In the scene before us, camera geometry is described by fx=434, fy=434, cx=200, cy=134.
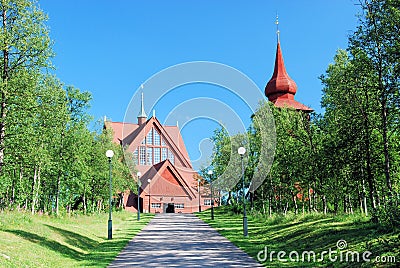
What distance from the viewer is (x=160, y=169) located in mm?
52594

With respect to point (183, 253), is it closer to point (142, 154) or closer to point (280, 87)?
point (280, 87)

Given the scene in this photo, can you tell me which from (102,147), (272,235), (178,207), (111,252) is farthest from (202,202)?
(111,252)

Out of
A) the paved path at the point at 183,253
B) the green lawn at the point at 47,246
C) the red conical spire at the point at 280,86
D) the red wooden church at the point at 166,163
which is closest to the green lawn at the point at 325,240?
the paved path at the point at 183,253

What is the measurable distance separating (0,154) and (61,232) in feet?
12.1

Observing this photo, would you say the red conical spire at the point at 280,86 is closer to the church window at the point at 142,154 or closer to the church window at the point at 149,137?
the church window at the point at 149,137

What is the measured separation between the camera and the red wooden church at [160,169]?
172 ft

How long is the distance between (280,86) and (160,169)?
1728 cm

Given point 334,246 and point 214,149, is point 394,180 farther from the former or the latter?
point 214,149

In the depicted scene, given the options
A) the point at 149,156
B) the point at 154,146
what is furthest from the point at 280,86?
the point at 149,156

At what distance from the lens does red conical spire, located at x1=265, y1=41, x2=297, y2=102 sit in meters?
49.0

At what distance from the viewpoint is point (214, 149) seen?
38.2m

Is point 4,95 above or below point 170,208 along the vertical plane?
above

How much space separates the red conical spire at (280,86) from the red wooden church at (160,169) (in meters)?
13.0

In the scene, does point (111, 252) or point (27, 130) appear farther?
point (27, 130)
